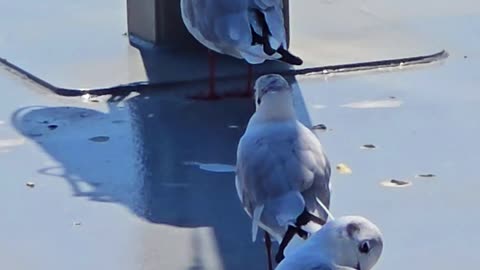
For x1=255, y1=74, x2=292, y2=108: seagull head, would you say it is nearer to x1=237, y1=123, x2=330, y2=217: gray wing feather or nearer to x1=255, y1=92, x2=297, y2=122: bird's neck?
x1=255, y1=92, x2=297, y2=122: bird's neck

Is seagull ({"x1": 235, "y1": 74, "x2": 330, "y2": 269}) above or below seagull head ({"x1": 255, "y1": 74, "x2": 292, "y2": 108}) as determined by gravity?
below

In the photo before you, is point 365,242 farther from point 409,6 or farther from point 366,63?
point 409,6

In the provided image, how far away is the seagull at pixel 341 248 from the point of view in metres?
3.72

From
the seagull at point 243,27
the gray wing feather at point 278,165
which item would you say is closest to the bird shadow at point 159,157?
the seagull at point 243,27

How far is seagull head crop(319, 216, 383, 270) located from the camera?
383 cm

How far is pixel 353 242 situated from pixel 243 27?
116 inches

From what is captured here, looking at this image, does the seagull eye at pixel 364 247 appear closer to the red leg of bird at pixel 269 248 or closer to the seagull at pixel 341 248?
the seagull at pixel 341 248

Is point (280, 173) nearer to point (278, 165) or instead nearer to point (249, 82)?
point (278, 165)

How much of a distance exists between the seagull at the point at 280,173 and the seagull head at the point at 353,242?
0.34 meters

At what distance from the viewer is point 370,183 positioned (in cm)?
595

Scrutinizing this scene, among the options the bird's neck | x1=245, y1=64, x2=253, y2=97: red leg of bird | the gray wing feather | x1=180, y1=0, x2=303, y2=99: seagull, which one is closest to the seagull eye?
the gray wing feather

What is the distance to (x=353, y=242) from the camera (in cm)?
386

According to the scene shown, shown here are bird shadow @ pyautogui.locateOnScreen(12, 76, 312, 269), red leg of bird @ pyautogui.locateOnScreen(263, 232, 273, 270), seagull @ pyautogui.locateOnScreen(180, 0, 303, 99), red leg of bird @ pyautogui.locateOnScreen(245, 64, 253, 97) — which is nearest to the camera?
red leg of bird @ pyautogui.locateOnScreen(263, 232, 273, 270)

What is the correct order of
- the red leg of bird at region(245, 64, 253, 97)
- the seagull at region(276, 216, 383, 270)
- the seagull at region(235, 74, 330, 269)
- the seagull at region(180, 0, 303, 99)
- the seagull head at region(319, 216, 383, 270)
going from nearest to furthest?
the seagull at region(276, 216, 383, 270) → the seagull head at region(319, 216, 383, 270) → the seagull at region(235, 74, 330, 269) → the seagull at region(180, 0, 303, 99) → the red leg of bird at region(245, 64, 253, 97)
